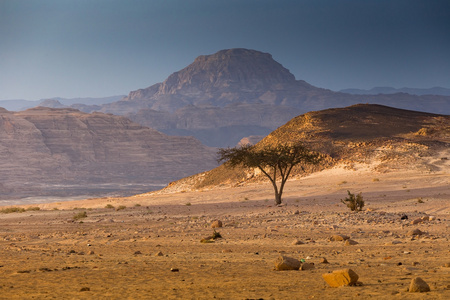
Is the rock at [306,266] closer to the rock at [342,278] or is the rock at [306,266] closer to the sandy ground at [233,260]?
the sandy ground at [233,260]

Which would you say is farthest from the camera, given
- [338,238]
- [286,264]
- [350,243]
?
[338,238]

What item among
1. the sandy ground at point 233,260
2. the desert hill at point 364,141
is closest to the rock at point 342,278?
the sandy ground at point 233,260

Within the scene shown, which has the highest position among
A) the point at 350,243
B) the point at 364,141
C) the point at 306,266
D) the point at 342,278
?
the point at 364,141

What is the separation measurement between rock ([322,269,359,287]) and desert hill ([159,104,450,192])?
53.0 m

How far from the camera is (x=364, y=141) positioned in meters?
70.8

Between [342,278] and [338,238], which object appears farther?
[338,238]

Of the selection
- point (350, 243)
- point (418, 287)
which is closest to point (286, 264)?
point (418, 287)

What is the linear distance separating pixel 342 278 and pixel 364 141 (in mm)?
64218

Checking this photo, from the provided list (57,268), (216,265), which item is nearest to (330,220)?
(216,265)

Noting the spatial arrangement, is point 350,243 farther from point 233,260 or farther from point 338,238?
point 233,260

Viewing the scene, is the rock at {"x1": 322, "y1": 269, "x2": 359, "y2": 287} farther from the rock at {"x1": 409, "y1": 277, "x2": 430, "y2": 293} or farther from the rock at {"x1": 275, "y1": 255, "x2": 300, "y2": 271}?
the rock at {"x1": 275, "y1": 255, "x2": 300, "y2": 271}

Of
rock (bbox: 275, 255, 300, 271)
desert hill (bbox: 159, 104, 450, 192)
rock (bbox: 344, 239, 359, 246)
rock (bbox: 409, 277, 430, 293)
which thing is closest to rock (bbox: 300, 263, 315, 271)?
rock (bbox: 275, 255, 300, 271)

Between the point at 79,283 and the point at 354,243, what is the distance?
839 centimetres

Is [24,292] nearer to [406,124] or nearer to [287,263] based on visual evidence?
[287,263]
